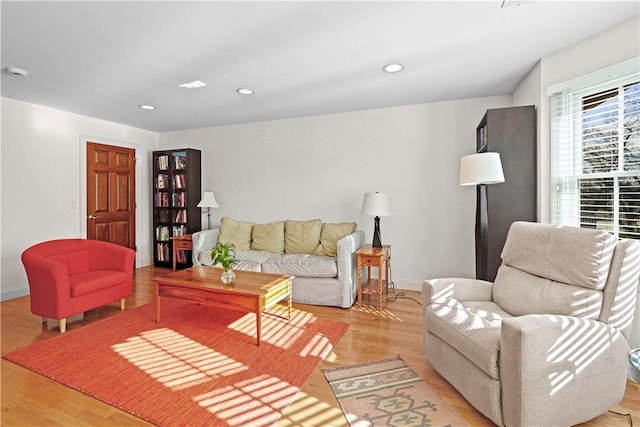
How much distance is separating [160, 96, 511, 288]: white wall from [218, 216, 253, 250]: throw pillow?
45 cm

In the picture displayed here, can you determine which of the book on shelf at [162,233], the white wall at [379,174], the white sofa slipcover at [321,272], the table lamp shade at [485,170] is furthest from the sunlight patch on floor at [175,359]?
the book on shelf at [162,233]

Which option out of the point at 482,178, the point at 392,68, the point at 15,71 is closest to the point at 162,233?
the point at 15,71

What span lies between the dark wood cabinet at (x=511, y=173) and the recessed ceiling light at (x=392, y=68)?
0.96 meters

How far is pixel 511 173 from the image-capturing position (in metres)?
3.01

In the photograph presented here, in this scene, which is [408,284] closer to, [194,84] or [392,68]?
[392,68]

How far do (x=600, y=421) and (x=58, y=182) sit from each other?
5.84 metres

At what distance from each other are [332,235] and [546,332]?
2.79 metres

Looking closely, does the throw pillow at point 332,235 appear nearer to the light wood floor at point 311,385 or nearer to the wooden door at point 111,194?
the light wood floor at point 311,385

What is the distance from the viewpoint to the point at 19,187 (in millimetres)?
3896

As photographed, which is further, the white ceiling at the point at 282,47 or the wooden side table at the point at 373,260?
the wooden side table at the point at 373,260

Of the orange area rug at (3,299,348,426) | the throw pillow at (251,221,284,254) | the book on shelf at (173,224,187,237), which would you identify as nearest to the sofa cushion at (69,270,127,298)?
the orange area rug at (3,299,348,426)

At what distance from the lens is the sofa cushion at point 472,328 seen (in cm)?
165

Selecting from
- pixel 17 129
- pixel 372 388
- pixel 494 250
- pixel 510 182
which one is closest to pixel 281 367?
pixel 372 388

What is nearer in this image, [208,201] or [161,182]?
[208,201]
